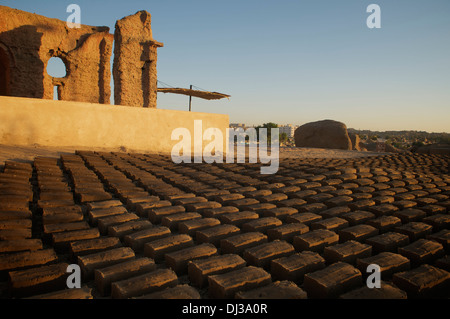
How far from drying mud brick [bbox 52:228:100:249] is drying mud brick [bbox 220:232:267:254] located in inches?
31.8

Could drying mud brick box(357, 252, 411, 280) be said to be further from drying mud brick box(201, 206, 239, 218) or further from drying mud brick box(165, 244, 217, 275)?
drying mud brick box(201, 206, 239, 218)

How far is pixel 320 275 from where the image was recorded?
4.25 feet

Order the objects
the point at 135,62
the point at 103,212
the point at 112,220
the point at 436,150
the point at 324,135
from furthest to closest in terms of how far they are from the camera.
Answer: the point at 324,135 < the point at 135,62 < the point at 436,150 < the point at 103,212 < the point at 112,220

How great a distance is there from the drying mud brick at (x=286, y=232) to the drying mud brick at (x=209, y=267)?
0.47 metres

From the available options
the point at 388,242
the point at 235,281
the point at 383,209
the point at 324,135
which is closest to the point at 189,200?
the point at 235,281

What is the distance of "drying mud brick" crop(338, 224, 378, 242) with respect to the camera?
185 centimetres

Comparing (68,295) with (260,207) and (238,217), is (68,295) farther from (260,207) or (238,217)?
(260,207)

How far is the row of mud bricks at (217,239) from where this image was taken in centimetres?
124

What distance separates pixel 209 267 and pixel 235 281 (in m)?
0.17

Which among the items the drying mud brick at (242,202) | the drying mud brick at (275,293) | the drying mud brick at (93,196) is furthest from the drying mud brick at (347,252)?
the drying mud brick at (93,196)

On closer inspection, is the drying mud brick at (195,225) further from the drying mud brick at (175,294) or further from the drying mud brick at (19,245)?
the drying mud brick at (19,245)

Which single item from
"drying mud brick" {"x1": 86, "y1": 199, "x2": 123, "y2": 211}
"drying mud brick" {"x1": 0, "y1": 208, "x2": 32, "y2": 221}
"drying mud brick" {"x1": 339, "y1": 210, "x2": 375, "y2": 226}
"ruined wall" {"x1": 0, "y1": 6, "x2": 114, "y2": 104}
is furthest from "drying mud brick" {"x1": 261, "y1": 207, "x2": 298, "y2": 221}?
"ruined wall" {"x1": 0, "y1": 6, "x2": 114, "y2": 104}

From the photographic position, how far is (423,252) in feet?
5.28

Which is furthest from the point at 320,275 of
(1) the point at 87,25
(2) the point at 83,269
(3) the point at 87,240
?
(1) the point at 87,25
